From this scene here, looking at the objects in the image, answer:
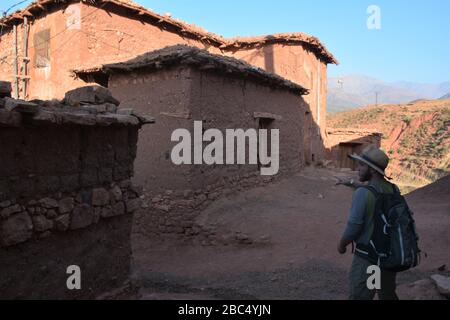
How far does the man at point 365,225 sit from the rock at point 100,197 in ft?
7.70

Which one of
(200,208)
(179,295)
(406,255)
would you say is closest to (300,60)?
(200,208)

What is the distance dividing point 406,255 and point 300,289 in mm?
2541

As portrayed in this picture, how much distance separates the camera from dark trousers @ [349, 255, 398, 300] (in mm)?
3061

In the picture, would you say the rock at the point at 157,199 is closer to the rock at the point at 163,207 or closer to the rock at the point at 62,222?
the rock at the point at 163,207

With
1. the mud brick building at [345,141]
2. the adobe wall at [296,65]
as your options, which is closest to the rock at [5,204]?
the adobe wall at [296,65]

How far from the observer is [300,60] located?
47.4 ft

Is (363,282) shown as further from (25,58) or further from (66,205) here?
(25,58)

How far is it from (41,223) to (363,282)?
107 inches

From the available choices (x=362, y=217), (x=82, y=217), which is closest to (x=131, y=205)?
(x=82, y=217)

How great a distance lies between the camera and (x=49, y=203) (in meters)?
3.32

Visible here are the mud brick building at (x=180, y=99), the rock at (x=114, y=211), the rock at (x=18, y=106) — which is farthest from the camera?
the mud brick building at (x=180, y=99)

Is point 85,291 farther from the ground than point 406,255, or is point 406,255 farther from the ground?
point 406,255

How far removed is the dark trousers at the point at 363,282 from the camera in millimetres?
3061
